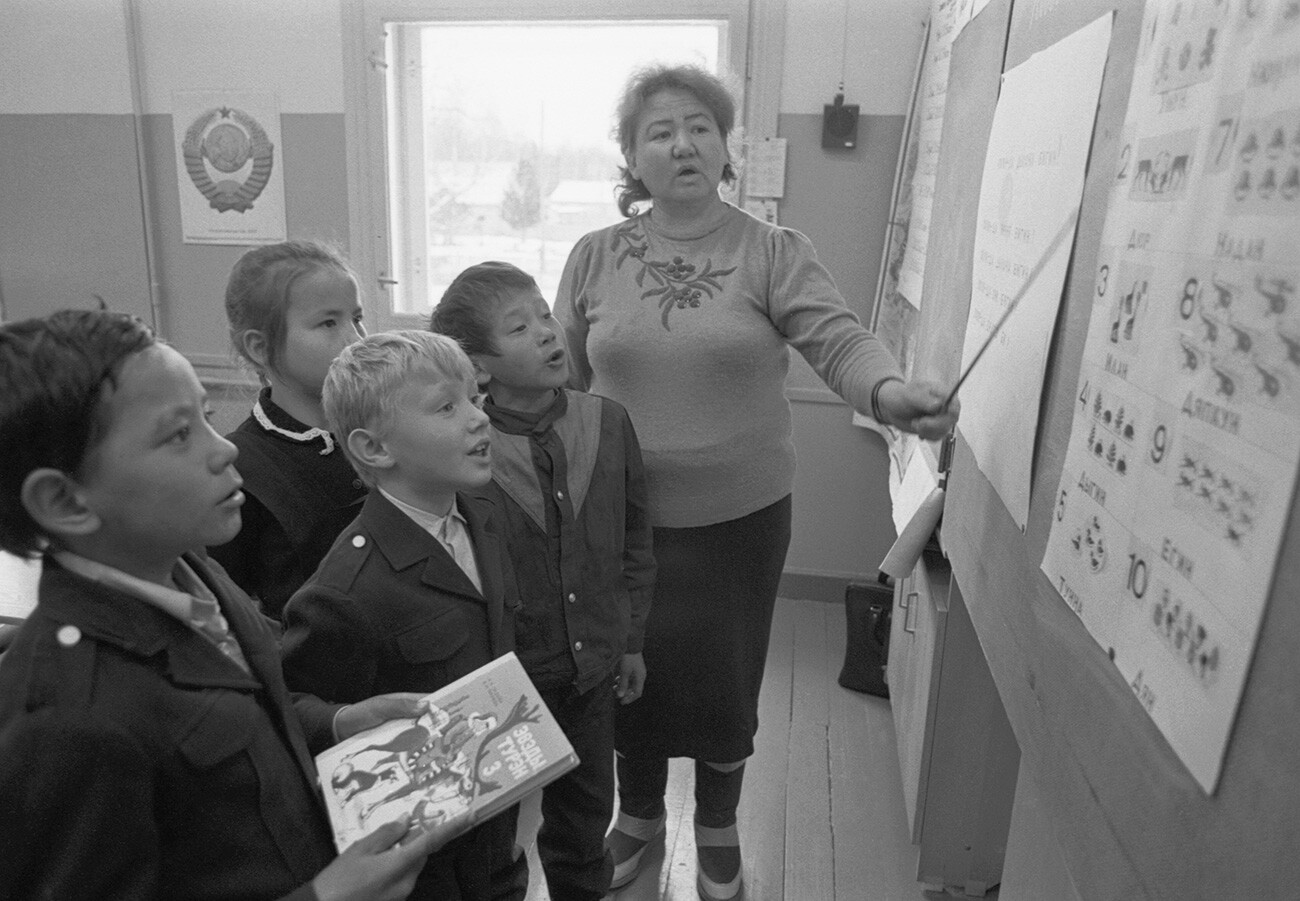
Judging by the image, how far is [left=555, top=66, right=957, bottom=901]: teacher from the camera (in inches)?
62.7

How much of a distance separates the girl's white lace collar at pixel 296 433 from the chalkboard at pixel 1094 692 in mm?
936

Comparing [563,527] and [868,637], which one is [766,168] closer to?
[868,637]

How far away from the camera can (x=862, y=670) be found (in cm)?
280

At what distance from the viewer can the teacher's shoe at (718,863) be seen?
6.26 feet

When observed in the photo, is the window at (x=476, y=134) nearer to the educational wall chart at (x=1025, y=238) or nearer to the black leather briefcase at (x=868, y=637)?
the black leather briefcase at (x=868, y=637)

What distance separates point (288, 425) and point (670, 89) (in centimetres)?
90

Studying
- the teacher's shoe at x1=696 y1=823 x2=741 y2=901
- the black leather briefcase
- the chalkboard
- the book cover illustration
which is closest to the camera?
the chalkboard

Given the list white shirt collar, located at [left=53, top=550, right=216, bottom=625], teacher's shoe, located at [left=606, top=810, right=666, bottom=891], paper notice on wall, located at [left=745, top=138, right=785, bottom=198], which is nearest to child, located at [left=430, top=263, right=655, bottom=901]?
teacher's shoe, located at [left=606, top=810, right=666, bottom=891]

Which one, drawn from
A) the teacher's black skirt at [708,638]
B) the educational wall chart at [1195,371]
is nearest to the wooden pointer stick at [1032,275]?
the educational wall chart at [1195,371]

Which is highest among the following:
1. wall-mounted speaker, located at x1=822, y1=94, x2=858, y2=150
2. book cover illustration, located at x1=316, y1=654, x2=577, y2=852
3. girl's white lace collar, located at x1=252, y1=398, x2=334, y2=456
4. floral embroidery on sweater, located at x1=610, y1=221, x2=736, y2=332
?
wall-mounted speaker, located at x1=822, y1=94, x2=858, y2=150

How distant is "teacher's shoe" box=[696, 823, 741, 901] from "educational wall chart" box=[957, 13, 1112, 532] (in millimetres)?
1079

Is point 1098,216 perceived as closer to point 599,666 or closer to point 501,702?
point 501,702

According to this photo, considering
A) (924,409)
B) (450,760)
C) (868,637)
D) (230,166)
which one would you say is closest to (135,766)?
(450,760)

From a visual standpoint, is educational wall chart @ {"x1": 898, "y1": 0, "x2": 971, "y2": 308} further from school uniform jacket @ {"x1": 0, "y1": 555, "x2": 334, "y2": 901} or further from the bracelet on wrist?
school uniform jacket @ {"x1": 0, "y1": 555, "x2": 334, "y2": 901}
